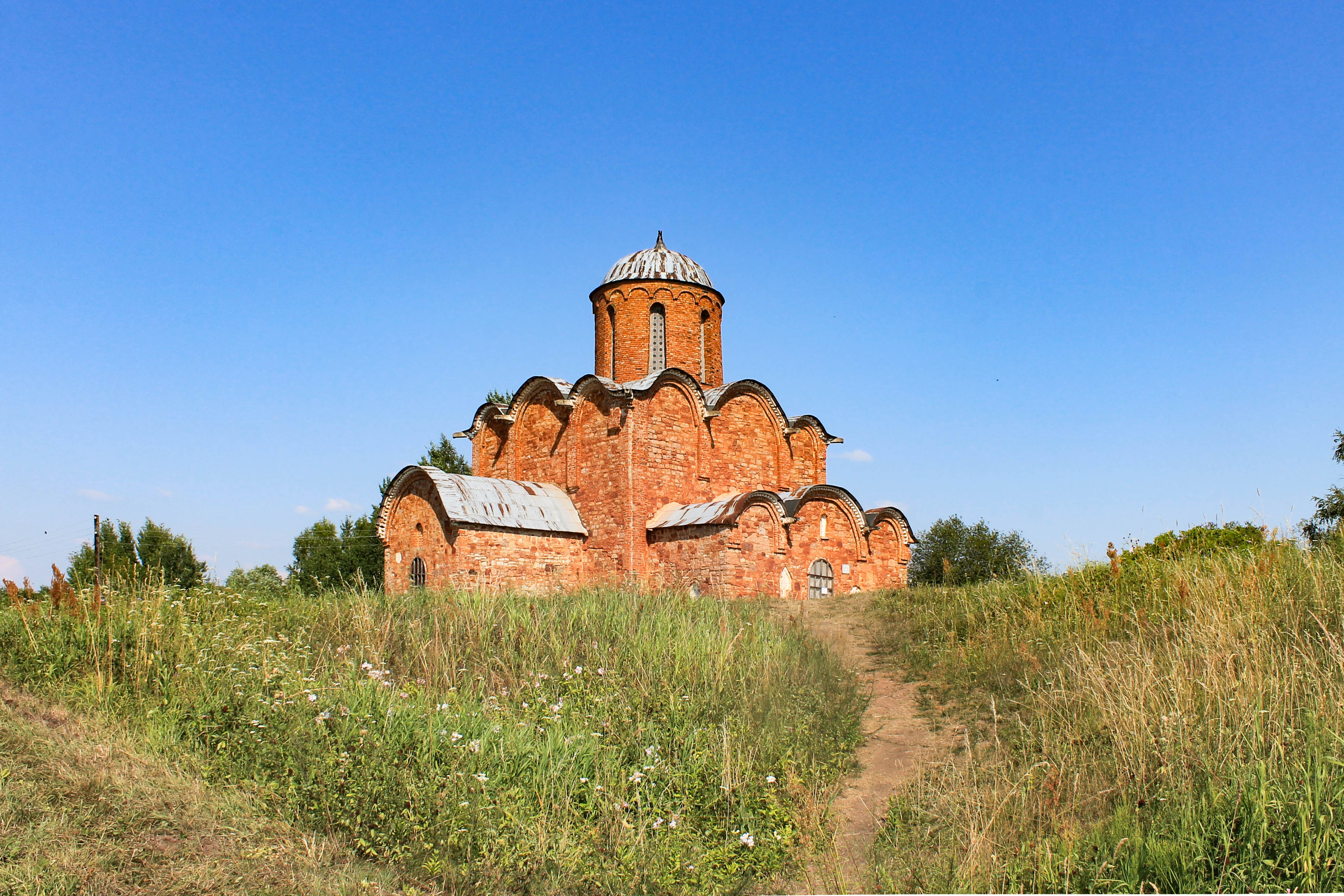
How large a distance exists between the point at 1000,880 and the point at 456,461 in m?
34.7

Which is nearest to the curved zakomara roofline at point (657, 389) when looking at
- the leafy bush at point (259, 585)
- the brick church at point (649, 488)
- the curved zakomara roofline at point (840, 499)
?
the brick church at point (649, 488)

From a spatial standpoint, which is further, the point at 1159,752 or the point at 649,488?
the point at 649,488

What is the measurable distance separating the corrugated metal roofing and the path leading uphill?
9.31 metres

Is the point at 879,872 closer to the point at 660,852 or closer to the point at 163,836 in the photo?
the point at 660,852

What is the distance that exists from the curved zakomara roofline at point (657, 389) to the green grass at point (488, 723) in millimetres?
11276

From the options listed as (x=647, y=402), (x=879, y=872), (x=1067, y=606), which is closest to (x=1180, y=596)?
(x=1067, y=606)

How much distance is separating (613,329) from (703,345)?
7.90 feet

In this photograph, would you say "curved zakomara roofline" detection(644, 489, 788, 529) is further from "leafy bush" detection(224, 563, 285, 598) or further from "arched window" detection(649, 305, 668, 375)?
"leafy bush" detection(224, 563, 285, 598)

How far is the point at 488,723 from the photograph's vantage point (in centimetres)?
561

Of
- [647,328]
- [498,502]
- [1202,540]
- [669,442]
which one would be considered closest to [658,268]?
[647,328]

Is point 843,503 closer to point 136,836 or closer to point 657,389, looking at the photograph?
point 657,389

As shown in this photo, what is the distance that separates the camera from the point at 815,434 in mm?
22516

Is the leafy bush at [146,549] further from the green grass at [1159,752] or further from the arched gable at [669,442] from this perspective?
the green grass at [1159,752]

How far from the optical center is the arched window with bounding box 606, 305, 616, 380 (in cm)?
2192
